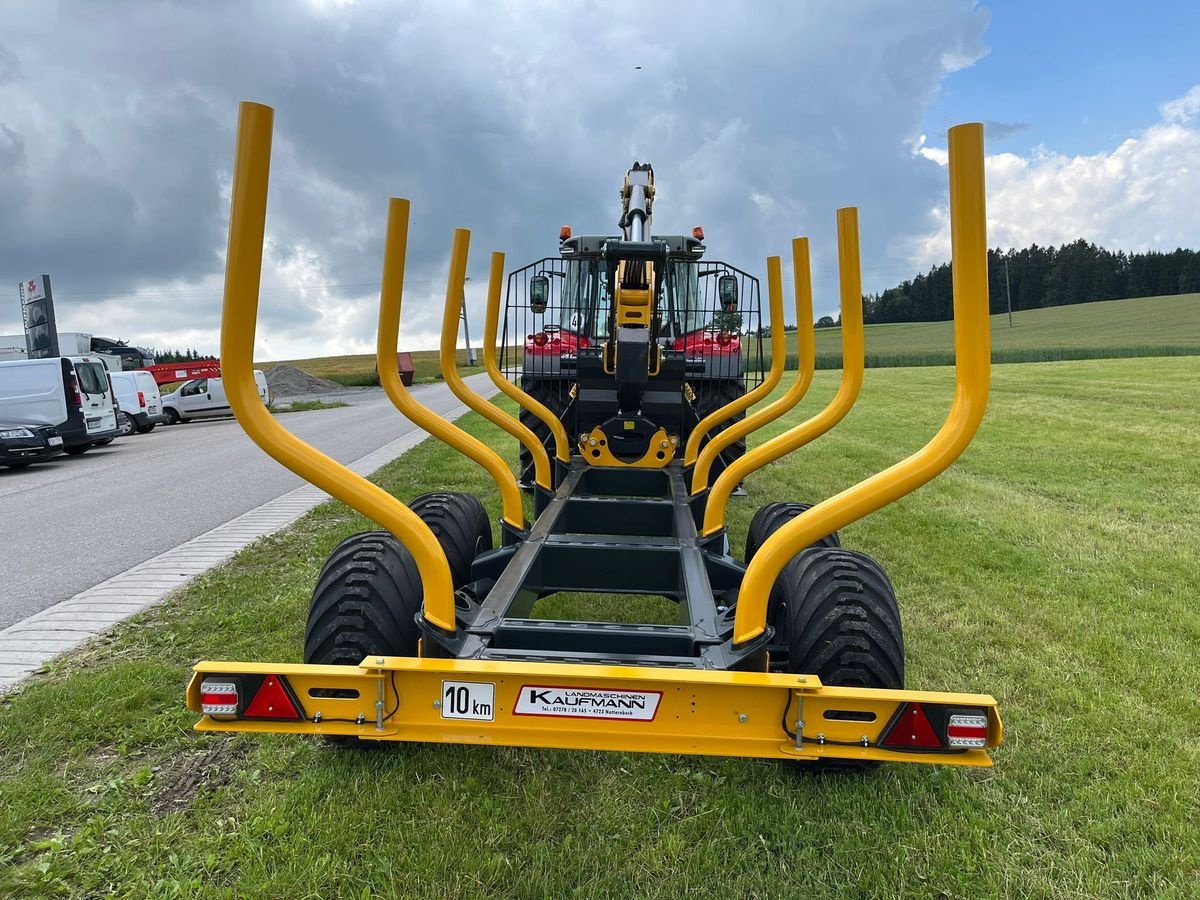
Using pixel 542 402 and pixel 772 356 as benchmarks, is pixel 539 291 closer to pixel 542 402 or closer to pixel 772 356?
pixel 542 402

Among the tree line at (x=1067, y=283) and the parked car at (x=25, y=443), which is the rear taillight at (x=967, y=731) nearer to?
the parked car at (x=25, y=443)

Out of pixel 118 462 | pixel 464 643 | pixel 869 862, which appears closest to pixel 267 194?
pixel 464 643

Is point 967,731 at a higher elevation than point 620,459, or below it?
below

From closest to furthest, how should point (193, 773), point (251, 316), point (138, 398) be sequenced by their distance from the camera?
point (251, 316) → point (193, 773) → point (138, 398)

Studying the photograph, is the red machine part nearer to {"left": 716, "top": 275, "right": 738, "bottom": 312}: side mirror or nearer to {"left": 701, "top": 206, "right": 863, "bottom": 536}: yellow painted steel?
{"left": 716, "top": 275, "right": 738, "bottom": 312}: side mirror

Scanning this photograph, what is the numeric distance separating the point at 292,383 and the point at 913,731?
38726 millimetres

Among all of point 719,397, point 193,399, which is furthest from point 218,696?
point 193,399

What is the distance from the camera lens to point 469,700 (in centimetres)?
220

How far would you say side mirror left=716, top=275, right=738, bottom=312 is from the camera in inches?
245

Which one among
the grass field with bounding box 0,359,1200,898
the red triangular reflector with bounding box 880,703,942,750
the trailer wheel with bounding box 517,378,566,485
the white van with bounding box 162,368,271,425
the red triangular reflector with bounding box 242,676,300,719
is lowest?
the grass field with bounding box 0,359,1200,898

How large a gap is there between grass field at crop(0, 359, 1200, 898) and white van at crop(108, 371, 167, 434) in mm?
19452

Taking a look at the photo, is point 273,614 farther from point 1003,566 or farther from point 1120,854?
point 1003,566

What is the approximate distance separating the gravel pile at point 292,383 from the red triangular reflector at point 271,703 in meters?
35.6

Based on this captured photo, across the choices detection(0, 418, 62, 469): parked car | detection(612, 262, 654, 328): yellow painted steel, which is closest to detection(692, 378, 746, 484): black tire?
detection(612, 262, 654, 328): yellow painted steel
